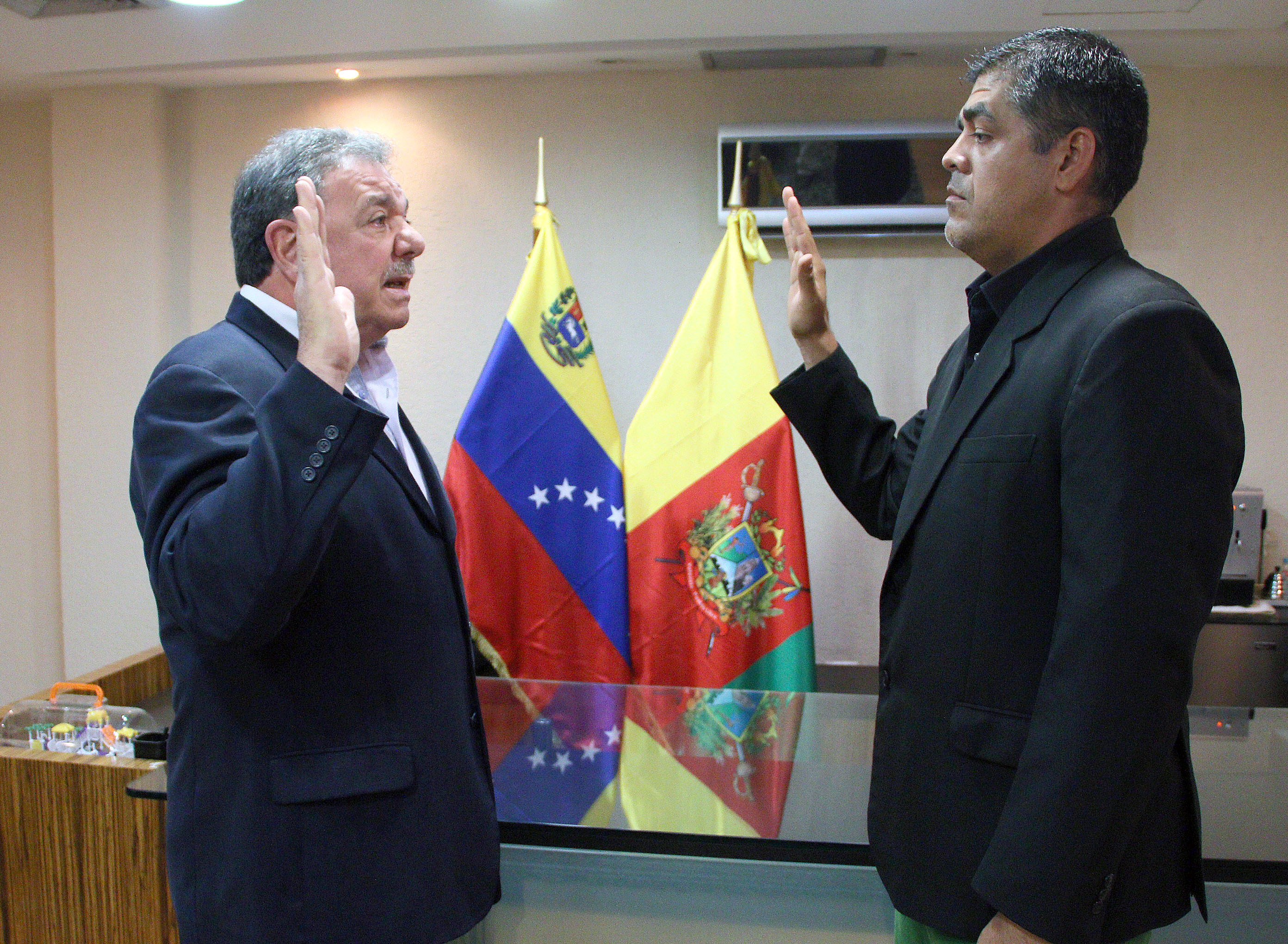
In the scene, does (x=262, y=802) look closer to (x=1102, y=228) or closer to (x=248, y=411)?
(x=248, y=411)

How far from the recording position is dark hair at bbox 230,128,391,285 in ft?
4.18

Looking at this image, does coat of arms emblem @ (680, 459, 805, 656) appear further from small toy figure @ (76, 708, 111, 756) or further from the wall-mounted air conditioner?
small toy figure @ (76, 708, 111, 756)

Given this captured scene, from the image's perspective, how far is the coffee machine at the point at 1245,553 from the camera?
3.29 metres

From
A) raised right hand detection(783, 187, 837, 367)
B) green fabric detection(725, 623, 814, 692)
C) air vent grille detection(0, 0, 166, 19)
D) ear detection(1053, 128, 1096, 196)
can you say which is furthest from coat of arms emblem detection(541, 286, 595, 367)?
ear detection(1053, 128, 1096, 196)

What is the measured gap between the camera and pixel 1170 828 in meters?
1.05

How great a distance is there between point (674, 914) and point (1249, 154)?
3.29 m

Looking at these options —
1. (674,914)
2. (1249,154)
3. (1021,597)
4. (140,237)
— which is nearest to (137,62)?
(140,237)

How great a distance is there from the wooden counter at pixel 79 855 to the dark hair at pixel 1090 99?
186 cm

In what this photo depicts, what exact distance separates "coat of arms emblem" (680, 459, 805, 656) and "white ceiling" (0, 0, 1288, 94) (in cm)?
136

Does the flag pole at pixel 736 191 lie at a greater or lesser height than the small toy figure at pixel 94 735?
greater

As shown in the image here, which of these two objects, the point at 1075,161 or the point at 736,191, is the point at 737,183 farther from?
the point at 1075,161

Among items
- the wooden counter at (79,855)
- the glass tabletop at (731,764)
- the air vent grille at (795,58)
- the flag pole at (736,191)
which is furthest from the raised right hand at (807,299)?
the air vent grille at (795,58)

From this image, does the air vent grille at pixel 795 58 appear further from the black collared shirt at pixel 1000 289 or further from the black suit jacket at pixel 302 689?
the black suit jacket at pixel 302 689

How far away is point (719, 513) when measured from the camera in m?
3.17
